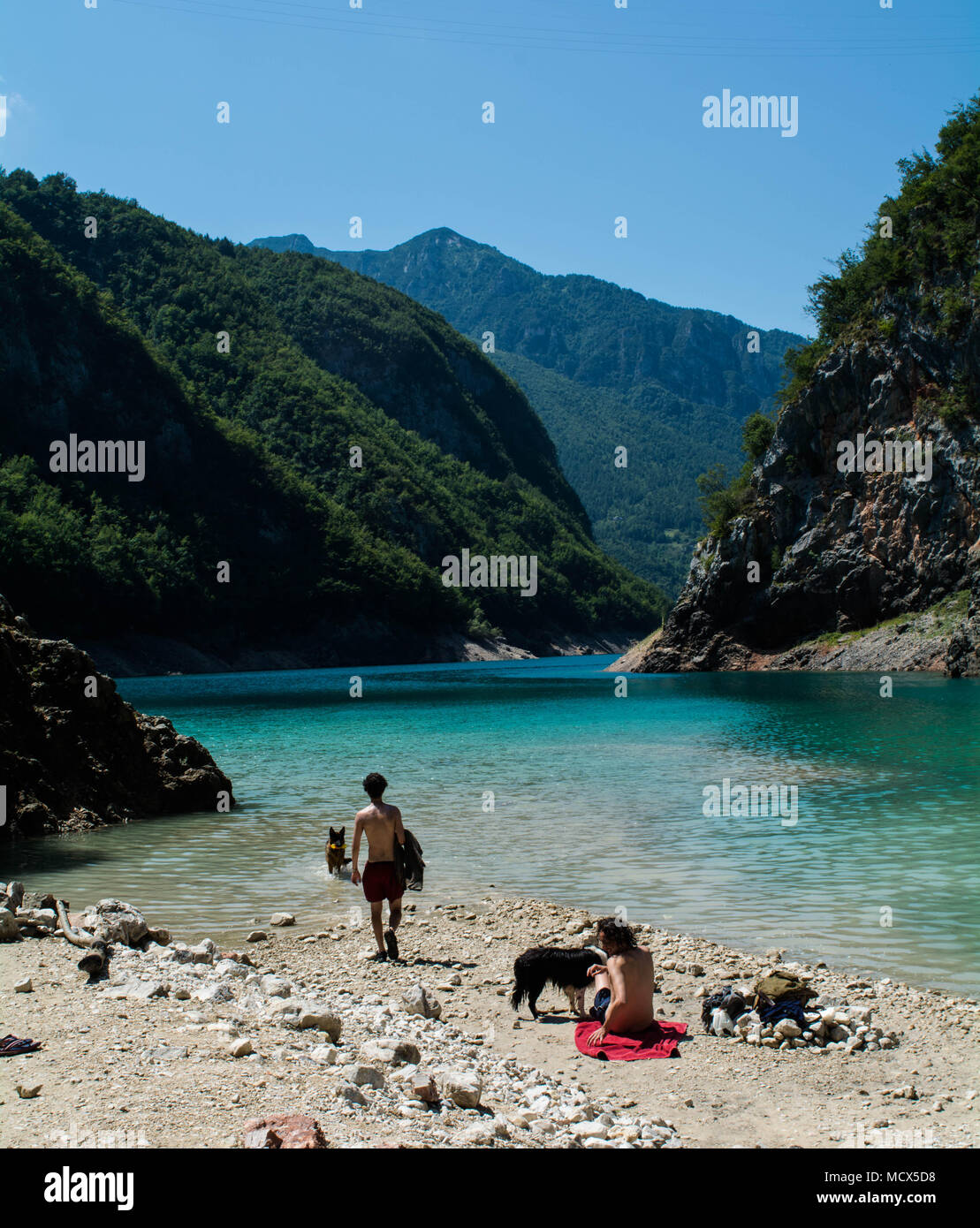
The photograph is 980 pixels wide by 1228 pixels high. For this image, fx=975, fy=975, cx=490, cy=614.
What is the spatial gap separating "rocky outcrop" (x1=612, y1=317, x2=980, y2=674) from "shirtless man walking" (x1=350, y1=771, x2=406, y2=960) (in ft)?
169

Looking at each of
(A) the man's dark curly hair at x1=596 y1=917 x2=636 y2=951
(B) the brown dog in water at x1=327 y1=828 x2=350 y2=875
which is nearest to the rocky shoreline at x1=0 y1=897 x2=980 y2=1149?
(A) the man's dark curly hair at x1=596 y1=917 x2=636 y2=951

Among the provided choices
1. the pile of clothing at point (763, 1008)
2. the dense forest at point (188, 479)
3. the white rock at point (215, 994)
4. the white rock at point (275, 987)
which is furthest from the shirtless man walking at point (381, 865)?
the dense forest at point (188, 479)

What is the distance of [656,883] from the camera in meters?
12.9

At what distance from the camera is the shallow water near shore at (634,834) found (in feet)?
36.4

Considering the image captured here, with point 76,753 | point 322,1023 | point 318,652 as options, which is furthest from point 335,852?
point 318,652

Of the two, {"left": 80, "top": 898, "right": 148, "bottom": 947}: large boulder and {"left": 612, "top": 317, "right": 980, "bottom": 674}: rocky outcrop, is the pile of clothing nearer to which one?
{"left": 80, "top": 898, "right": 148, "bottom": 947}: large boulder

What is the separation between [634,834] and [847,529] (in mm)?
64282

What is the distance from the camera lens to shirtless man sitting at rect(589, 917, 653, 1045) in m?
7.37

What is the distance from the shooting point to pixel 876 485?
72.7 metres

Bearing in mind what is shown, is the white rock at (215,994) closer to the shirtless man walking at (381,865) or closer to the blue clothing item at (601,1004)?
the shirtless man walking at (381,865)

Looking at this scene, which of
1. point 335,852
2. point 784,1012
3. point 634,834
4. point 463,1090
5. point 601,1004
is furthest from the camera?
point 634,834

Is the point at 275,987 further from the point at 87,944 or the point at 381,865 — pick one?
the point at 381,865

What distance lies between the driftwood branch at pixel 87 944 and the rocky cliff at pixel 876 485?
2141 inches
